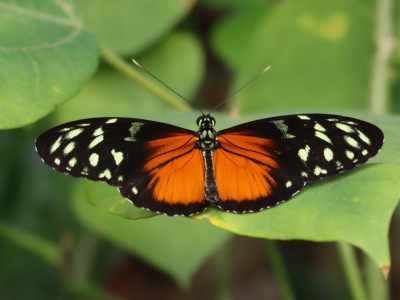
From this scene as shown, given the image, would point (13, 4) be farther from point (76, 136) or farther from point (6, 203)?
point (6, 203)

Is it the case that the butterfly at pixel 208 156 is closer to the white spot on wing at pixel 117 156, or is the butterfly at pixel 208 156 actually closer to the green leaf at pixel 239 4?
the white spot on wing at pixel 117 156

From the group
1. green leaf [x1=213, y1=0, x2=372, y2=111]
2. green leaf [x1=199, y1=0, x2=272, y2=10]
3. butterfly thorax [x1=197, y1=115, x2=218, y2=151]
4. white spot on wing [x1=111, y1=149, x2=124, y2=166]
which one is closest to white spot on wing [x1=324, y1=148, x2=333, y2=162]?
butterfly thorax [x1=197, y1=115, x2=218, y2=151]

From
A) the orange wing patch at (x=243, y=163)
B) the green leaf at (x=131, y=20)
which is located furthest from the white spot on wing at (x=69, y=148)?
the green leaf at (x=131, y=20)

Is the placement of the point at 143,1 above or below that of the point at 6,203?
above

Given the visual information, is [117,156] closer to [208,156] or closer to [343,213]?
[208,156]

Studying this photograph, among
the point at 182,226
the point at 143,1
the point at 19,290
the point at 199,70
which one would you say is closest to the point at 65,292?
the point at 19,290

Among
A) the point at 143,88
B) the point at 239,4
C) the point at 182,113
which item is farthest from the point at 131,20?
the point at 182,113
